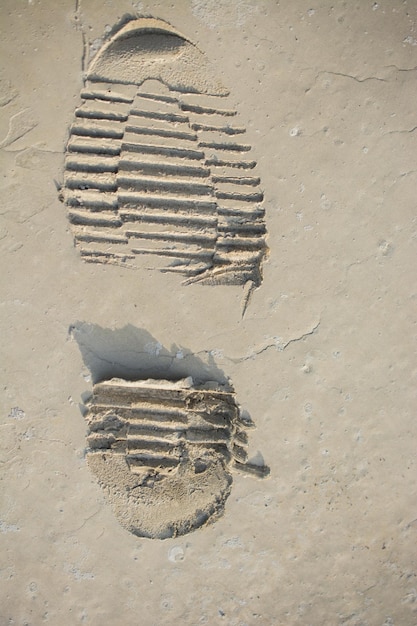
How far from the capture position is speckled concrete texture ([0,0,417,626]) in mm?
2188

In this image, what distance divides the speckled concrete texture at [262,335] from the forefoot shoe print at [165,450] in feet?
0.28

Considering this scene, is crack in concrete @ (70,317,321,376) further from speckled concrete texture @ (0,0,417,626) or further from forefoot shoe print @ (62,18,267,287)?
forefoot shoe print @ (62,18,267,287)

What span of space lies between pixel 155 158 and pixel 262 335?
3.32 feet

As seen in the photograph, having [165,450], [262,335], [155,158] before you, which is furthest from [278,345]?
[155,158]

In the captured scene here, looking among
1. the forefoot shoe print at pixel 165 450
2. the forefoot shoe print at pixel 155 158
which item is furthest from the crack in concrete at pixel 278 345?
the forefoot shoe print at pixel 155 158

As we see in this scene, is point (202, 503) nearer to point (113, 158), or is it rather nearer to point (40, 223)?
point (40, 223)

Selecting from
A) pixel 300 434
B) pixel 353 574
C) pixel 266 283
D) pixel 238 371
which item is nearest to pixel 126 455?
pixel 238 371

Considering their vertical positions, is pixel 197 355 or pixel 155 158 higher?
pixel 155 158

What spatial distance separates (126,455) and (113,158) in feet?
4.74

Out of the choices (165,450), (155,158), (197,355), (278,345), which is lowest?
(165,450)

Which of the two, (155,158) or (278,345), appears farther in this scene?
(278,345)

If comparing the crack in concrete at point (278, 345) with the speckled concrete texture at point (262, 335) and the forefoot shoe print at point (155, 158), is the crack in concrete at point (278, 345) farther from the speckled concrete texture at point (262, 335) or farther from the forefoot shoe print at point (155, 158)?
the forefoot shoe print at point (155, 158)

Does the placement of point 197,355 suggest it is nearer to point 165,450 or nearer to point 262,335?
point 262,335

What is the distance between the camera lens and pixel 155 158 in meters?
2.18
